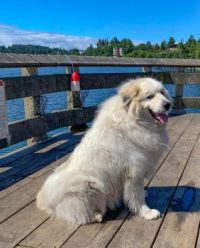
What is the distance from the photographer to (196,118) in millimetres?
7473

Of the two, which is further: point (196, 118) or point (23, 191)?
point (196, 118)

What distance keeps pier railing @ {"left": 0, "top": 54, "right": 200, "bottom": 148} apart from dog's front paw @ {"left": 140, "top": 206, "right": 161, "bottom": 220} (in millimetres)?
2160

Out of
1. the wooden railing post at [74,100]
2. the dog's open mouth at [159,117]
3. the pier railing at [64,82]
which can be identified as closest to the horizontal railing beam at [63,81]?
the pier railing at [64,82]

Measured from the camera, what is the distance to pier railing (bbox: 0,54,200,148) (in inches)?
197

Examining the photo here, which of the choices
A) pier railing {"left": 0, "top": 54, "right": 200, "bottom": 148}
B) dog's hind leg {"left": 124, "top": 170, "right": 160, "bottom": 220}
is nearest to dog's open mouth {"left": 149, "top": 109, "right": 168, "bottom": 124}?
dog's hind leg {"left": 124, "top": 170, "right": 160, "bottom": 220}

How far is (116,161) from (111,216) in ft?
1.50

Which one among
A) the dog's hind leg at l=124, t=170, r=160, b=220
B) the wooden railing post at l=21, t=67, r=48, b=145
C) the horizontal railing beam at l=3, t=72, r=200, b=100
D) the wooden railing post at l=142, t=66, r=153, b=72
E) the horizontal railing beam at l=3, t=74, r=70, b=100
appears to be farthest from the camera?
the wooden railing post at l=142, t=66, r=153, b=72

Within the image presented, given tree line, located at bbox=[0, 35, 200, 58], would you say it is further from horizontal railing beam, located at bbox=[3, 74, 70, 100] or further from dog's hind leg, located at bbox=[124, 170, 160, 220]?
dog's hind leg, located at bbox=[124, 170, 160, 220]

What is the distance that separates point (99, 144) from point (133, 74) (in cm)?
451

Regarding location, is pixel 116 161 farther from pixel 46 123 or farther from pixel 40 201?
pixel 46 123

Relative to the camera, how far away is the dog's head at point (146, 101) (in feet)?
9.93

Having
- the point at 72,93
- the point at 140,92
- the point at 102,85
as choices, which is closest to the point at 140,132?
the point at 140,92

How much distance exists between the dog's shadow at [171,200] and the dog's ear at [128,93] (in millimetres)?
884

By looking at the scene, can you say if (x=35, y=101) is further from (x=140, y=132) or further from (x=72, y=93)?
(x=140, y=132)
